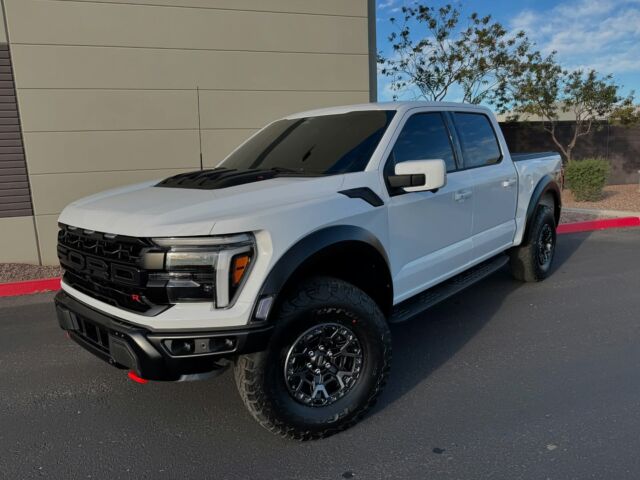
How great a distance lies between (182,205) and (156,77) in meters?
5.32

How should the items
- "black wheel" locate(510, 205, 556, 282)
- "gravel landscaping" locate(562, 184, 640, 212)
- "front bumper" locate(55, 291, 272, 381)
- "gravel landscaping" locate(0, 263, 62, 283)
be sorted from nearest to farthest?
"front bumper" locate(55, 291, 272, 381)
"black wheel" locate(510, 205, 556, 282)
"gravel landscaping" locate(0, 263, 62, 283)
"gravel landscaping" locate(562, 184, 640, 212)

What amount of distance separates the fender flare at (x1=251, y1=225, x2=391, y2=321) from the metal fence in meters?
11.7

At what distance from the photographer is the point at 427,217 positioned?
343 cm

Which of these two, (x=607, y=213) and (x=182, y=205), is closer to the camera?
(x=182, y=205)

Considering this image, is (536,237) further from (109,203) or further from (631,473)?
(109,203)

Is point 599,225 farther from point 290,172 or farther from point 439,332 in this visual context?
point 290,172

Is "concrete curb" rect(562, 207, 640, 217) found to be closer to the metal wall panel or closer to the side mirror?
the side mirror

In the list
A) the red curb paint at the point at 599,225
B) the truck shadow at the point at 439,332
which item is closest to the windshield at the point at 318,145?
the truck shadow at the point at 439,332

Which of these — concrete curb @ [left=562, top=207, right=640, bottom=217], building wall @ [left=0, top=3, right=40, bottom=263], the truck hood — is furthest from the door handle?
concrete curb @ [left=562, top=207, right=640, bottom=217]

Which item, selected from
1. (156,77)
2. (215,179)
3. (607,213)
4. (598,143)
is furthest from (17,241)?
(598,143)

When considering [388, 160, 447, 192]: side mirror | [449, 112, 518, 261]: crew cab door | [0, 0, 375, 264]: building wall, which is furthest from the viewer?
[0, 0, 375, 264]: building wall

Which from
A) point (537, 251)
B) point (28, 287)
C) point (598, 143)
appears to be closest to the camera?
point (537, 251)

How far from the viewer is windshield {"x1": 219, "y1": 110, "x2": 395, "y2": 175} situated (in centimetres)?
321

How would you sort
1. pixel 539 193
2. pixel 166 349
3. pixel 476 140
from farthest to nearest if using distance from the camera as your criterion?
pixel 539 193 → pixel 476 140 → pixel 166 349
